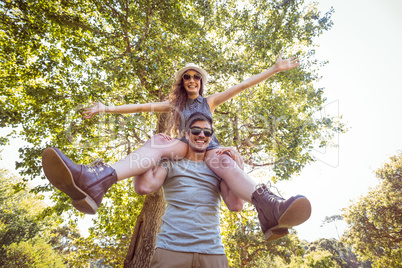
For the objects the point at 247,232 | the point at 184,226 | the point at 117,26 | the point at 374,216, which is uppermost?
the point at 117,26

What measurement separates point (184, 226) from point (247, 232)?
15465 millimetres

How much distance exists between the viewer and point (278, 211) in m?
1.62

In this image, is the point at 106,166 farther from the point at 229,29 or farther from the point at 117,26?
the point at 229,29

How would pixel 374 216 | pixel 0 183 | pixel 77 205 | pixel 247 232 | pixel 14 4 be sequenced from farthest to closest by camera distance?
pixel 0 183
pixel 374 216
pixel 247 232
pixel 14 4
pixel 77 205

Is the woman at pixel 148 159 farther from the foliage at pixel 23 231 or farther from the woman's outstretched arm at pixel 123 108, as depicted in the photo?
the foliage at pixel 23 231

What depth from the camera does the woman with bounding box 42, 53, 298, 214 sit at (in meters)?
1.61

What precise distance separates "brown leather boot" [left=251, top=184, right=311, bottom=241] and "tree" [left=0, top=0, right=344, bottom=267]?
4.78m

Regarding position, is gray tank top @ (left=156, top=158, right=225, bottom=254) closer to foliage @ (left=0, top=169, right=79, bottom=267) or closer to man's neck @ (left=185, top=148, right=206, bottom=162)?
man's neck @ (left=185, top=148, right=206, bottom=162)

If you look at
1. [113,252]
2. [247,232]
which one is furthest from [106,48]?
[247,232]

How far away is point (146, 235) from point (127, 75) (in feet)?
14.7

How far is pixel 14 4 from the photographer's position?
23.4 feet

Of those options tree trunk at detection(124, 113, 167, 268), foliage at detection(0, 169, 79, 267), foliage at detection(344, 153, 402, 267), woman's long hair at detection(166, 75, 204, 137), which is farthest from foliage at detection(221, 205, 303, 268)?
foliage at detection(0, 169, 79, 267)

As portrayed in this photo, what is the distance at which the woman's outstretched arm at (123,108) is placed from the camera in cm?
270

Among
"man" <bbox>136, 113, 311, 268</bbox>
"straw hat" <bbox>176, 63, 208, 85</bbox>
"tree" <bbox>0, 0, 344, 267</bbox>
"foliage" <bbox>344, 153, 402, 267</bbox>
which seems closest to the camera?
"man" <bbox>136, 113, 311, 268</bbox>
